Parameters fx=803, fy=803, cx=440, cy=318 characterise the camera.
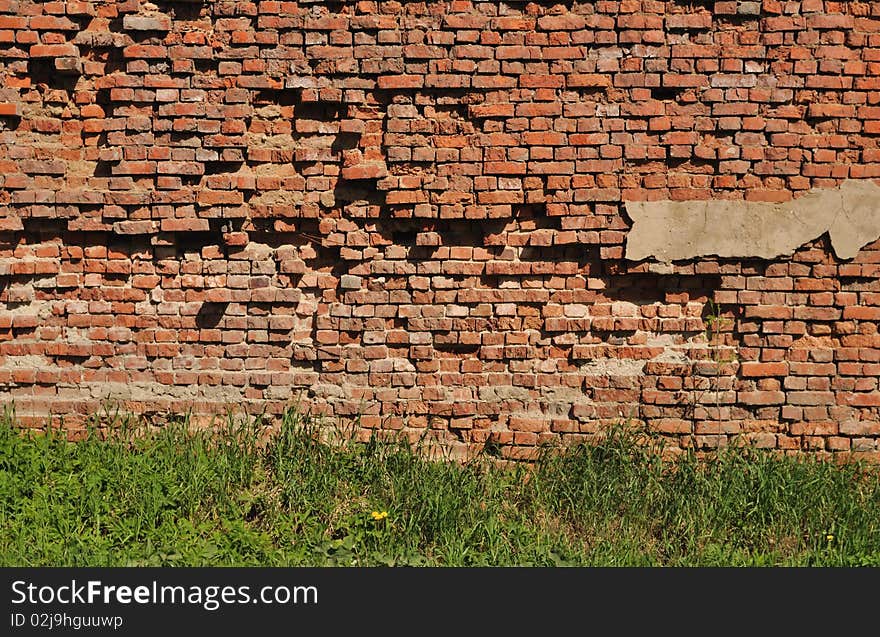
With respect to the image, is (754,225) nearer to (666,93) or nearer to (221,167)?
(666,93)

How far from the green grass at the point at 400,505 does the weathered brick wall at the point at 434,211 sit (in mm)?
222

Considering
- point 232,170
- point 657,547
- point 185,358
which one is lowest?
point 657,547

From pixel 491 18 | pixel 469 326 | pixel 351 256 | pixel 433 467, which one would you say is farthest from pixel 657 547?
pixel 491 18

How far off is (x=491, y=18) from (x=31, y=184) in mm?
2781

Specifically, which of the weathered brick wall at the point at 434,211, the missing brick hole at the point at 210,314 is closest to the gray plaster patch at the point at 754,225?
the weathered brick wall at the point at 434,211

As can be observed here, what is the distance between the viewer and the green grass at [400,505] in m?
3.86

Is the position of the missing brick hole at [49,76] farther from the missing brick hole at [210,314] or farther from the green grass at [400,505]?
the green grass at [400,505]

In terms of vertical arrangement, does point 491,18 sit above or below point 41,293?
above

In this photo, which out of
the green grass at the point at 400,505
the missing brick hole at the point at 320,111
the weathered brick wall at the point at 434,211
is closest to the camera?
the green grass at the point at 400,505

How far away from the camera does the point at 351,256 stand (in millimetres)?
4602

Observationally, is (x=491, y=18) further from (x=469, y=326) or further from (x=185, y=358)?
(x=185, y=358)

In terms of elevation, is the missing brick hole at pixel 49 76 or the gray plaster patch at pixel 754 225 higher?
the missing brick hole at pixel 49 76

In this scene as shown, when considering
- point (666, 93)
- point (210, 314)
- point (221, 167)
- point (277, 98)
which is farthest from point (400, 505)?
point (666, 93)

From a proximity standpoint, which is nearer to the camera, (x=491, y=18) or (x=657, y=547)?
(x=657, y=547)
